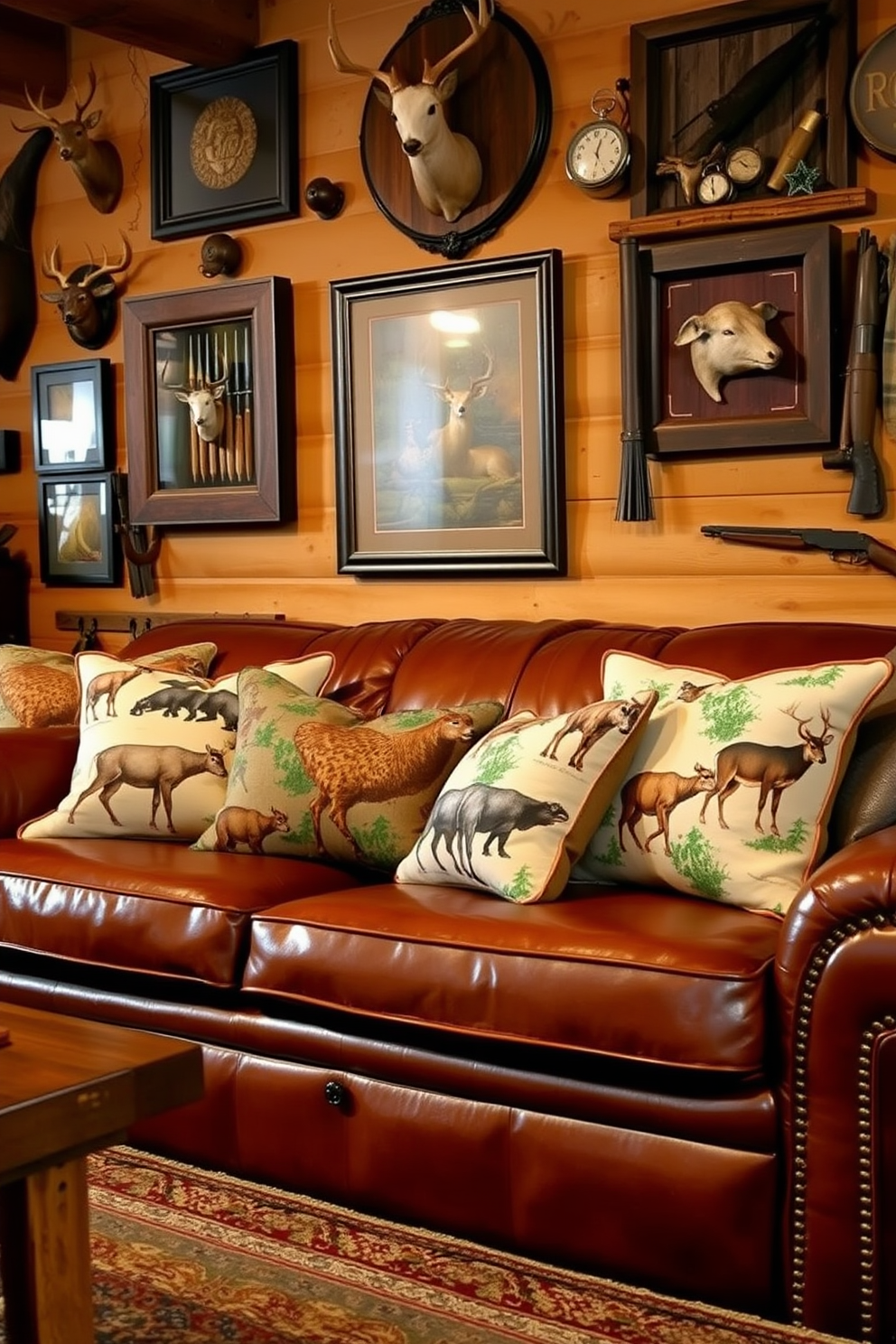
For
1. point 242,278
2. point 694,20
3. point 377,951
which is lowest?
point 377,951

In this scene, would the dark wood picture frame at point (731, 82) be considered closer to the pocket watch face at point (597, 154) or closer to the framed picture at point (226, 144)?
the pocket watch face at point (597, 154)

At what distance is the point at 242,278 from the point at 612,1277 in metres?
2.76

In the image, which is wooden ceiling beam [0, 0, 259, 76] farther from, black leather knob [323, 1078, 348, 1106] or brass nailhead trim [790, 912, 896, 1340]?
brass nailhead trim [790, 912, 896, 1340]

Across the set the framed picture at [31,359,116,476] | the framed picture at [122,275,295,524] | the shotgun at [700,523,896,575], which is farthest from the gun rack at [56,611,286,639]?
the shotgun at [700,523,896,575]

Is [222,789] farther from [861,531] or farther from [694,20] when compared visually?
[694,20]

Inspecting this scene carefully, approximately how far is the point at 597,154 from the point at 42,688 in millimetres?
1759

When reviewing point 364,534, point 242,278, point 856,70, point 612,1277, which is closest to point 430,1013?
point 612,1277

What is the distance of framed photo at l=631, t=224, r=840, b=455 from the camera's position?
3045mm

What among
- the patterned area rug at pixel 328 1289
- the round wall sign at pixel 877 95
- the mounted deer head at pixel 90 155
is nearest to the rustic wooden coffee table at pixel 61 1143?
→ the patterned area rug at pixel 328 1289

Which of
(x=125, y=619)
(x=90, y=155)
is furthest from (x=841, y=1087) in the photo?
(x=90, y=155)

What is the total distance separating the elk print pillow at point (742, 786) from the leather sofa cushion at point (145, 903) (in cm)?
59

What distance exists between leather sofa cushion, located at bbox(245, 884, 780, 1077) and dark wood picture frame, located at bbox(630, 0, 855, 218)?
1.55 meters

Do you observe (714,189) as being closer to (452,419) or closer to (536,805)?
(452,419)

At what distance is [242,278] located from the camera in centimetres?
405
